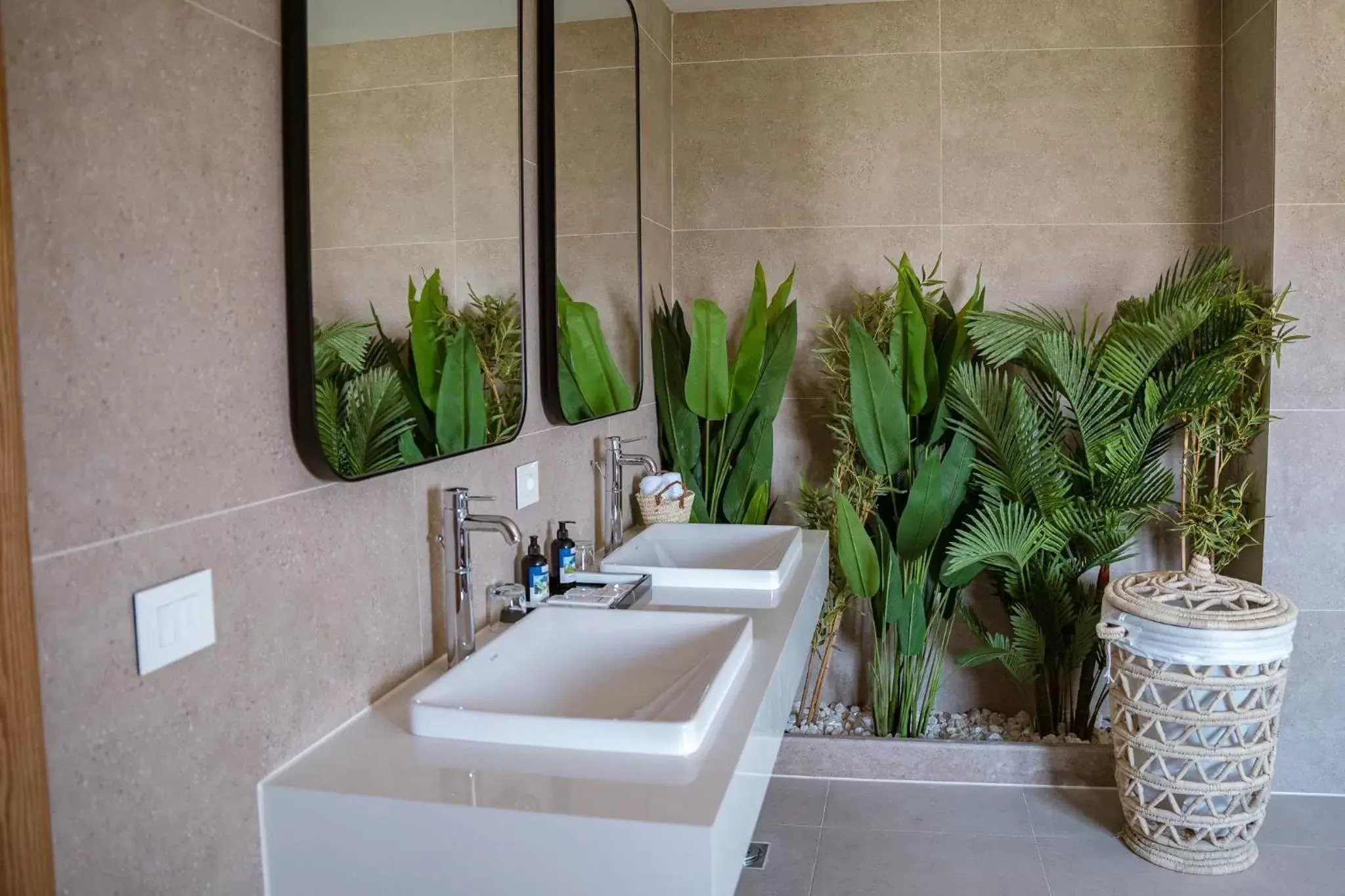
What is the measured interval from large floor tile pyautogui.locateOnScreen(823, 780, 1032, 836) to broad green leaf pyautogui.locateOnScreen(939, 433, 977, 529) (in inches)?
31.1

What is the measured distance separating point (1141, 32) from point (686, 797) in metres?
3.09

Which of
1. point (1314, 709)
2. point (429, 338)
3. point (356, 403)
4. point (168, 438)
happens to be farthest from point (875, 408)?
point (168, 438)

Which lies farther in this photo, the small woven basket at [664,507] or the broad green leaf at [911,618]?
the broad green leaf at [911,618]

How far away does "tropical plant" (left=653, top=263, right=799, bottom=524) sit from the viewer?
3150mm

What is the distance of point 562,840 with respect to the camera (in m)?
1.15

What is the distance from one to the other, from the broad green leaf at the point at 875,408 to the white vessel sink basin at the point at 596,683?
1.52 metres

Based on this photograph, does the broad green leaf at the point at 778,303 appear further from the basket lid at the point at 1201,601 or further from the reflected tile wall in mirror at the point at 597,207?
the basket lid at the point at 1201,601

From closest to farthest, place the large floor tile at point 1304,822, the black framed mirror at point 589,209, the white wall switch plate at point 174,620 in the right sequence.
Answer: the white wall switch plate at point 174,620, the black framed mirror at point 589,209, the large floor tile at point 1304,822

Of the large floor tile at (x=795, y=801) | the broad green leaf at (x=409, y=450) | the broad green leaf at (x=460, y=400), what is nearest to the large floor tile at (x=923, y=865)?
the large floor tile at (x=795, y=801)

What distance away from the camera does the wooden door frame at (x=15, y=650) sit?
86 centimetres

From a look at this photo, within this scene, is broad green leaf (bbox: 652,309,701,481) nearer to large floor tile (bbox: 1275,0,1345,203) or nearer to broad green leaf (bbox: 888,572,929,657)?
broad green leaf (bbox: 888,572,929,657)

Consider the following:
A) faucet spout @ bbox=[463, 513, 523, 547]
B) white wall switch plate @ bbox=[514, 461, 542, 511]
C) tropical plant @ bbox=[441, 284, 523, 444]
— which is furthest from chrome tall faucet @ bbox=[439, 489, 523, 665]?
white wall switch plate @ bbox=[514, 461, 542, 511]

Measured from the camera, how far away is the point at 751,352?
10.5 feet

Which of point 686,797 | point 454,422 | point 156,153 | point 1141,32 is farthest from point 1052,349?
point 156,153
